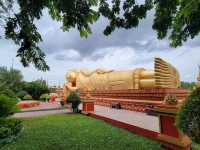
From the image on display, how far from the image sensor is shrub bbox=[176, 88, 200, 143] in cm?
337

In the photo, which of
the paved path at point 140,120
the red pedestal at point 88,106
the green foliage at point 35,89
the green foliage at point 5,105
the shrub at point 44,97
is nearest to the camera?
the green foliage at point 5,105

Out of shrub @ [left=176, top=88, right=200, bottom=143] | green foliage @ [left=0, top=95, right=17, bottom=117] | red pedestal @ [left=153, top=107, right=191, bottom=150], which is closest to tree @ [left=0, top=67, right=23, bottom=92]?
Result: green foliage @ [left=0, top=95, right=17, bottom=117]

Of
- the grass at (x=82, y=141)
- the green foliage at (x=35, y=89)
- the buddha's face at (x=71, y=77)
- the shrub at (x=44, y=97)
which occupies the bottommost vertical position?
the grass at (x=82, y=141)

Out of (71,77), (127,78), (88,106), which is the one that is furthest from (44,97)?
(88,106)

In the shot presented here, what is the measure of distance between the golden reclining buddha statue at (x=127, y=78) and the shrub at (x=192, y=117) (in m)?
9.31

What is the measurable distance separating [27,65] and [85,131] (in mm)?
5223

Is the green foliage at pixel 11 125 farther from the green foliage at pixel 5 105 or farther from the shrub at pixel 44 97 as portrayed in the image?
the shrub at pixel 44 97

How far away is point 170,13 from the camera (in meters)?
5.02

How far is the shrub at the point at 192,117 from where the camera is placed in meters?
3.37

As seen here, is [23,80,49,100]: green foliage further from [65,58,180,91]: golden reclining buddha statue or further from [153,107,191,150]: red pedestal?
[153,107,191,150]: red pedestal

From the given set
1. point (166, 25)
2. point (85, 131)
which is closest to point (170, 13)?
point (166, 25)

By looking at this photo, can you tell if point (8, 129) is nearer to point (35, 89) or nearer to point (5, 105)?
point (5, 105)

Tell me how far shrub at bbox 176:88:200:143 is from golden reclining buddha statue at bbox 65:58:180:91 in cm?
931

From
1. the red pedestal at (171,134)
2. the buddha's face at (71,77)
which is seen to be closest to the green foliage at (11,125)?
the red pedestal at (171,134)
